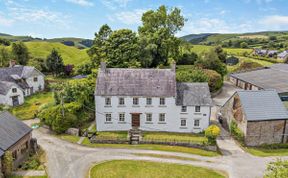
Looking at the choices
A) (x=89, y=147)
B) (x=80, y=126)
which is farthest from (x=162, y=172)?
(x=80, y=126)

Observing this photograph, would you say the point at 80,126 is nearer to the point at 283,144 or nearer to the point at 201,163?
the point at 201,163

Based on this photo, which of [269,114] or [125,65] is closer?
[269,114]

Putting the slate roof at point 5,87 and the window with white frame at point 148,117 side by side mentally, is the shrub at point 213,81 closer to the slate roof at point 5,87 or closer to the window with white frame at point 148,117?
the window with white frame at point 148,117

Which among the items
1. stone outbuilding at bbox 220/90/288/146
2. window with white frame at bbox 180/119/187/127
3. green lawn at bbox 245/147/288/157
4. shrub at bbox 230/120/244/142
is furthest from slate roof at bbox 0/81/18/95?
green lawn at bbox 245/147/288/157

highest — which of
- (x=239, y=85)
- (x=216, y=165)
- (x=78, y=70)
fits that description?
(x=78, y=70)

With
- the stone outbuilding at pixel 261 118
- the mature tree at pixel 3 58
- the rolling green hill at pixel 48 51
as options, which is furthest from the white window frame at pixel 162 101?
the rolling green hill at pixel 48 51

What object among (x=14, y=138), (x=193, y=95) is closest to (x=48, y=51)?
(x=14, y=138)

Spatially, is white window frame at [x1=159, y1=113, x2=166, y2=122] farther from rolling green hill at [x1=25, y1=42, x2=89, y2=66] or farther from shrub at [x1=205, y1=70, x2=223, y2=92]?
rolling green hill at [x1=25, y1=42, x2=89, y2=66]
